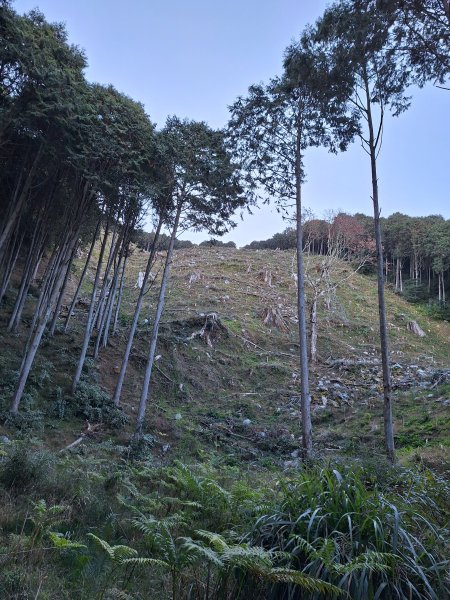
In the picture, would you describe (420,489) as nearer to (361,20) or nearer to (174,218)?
(361,20)

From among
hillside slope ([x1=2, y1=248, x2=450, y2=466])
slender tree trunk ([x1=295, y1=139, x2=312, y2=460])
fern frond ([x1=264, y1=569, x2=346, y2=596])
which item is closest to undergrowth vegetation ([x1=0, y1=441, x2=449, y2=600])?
fern frond ([x1=264, y1=569, x2=346, y2=596])

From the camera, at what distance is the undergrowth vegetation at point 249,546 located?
9.40ft

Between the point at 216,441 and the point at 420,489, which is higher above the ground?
the point at 420,489

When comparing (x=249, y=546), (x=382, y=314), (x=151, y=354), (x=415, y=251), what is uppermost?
(x=415, y=251)

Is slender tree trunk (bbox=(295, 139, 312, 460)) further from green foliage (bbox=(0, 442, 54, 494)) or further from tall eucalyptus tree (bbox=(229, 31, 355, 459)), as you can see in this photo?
green foliage (bbox=(0, 442, 54, 494))

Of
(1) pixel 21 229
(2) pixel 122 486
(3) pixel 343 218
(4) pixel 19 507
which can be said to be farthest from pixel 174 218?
(3) pixel 343 218

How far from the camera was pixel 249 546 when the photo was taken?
3441mm

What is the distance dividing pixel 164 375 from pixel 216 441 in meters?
5.68

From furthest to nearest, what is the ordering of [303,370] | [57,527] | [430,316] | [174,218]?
[430,316] → [174,218] → [303,370] → [57,527]

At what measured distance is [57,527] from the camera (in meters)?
4.41

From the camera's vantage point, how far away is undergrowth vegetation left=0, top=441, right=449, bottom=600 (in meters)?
2.87

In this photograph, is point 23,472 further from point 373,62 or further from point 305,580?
point 373,62

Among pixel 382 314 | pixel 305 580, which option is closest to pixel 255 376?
pixel 382 314

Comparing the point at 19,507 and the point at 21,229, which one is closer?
the point at 19,507
